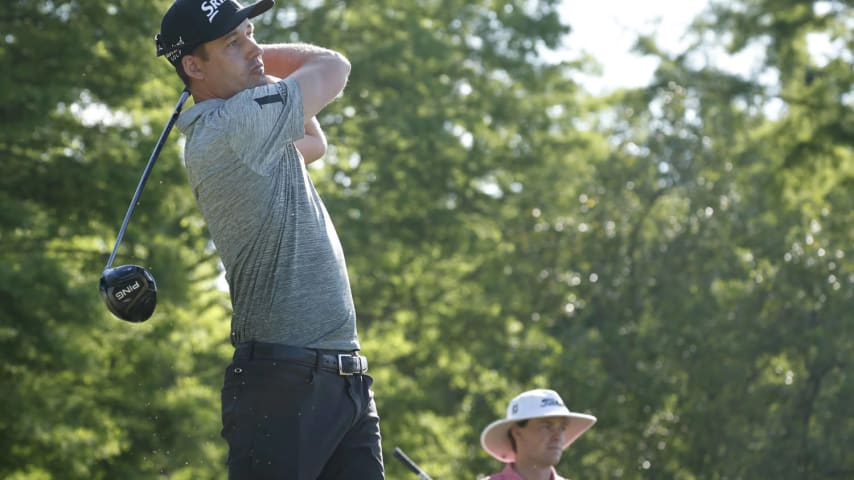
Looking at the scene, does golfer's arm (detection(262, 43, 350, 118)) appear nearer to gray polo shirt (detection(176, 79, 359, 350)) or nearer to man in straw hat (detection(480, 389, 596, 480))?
gray polo shirt (detection(176, 79, 359, 350))

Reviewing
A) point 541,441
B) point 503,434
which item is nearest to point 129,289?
point 541,441

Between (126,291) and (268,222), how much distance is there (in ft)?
1.55

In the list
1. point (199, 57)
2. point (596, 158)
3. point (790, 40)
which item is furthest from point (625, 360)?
point (199, 57)

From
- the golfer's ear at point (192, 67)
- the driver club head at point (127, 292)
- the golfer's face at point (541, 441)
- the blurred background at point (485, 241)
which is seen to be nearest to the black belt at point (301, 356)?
the driver club head at point (127, 292)

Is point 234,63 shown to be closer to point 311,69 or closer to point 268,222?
point 311,69

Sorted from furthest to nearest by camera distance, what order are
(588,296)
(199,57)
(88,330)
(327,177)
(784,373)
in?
(327,177) < (588,296) < (784,373) < (88,330) < (199,57)

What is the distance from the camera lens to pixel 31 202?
1474 centimetres

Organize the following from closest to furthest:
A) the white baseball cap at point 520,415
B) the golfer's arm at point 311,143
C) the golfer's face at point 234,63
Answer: the golfer's face at point 234,63
the golfer's arm at point 311,143
the white baseball cap at point 520,415

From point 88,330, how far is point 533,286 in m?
7.30

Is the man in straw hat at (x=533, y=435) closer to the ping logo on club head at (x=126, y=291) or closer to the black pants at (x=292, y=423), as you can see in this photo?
the black pants at (x=292, y=423)

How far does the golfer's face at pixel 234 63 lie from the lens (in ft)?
14.4

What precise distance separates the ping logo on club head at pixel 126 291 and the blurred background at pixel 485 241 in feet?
31.6

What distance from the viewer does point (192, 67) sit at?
443cm

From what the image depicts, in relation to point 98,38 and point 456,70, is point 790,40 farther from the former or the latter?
point 98,38
